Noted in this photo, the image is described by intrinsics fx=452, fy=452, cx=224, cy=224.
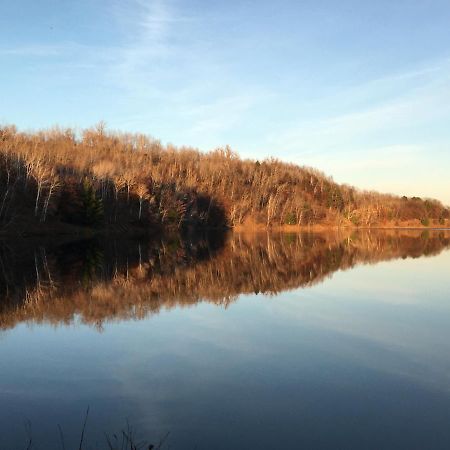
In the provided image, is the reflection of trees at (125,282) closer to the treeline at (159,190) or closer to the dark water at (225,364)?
the dark water at (225,364)

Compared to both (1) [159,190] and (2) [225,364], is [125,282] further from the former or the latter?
(1) [159,190]

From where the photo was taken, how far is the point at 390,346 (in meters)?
11.2

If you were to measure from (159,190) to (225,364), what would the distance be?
72.6 meters

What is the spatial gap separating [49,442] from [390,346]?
820 cm

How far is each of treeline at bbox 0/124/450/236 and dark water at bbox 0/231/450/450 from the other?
38.6 meters

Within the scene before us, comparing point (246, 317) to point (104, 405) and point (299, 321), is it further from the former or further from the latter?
point (104, 405)

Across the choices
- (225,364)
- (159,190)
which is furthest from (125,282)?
(159,190)

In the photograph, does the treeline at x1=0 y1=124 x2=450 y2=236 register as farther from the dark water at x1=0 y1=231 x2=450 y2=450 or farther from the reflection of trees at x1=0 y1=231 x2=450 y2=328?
the dark water at x1=0 y1=231 x2=450 y2=450

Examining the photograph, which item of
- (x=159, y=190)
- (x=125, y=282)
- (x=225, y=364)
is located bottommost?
(x=225, y=364)

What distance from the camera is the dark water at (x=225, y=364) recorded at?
6582 millimetres

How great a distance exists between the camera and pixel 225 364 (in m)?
9.73

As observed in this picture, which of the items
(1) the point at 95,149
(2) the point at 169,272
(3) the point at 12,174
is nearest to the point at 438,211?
(1) the point at 95,149

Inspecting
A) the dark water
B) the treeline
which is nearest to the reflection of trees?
the dark water

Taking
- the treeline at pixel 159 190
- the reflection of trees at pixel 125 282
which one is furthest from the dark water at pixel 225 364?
the treeline at pixel 159 190
